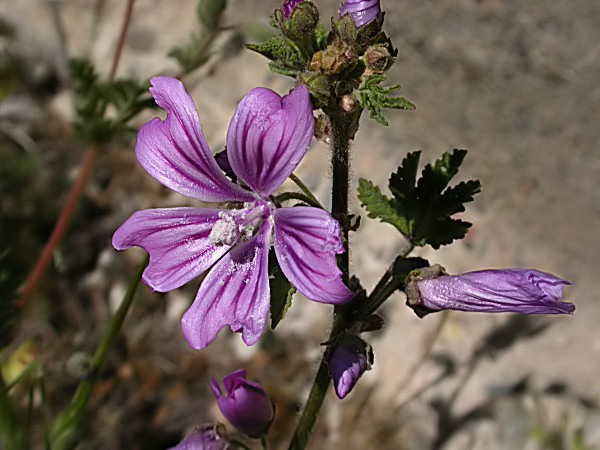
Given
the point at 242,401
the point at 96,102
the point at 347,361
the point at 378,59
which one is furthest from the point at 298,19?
the point at 96,102

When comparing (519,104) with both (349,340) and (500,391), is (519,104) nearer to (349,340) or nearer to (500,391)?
(500,391)

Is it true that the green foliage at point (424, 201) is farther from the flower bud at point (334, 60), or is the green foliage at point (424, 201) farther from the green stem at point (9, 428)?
the green stem at point (9, 428)

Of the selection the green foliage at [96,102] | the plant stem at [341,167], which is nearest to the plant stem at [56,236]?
the green foliage at [96,102]

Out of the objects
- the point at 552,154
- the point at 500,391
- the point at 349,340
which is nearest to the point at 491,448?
the point at 500,391

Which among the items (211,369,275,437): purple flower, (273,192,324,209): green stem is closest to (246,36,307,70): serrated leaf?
(273,192,324,209): green stem

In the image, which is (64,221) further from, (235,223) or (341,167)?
(341,167)
